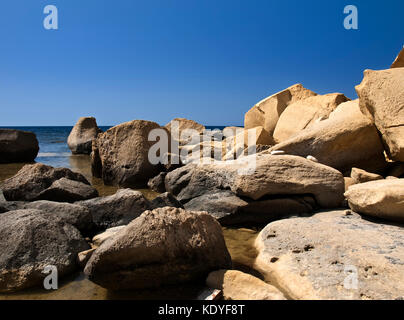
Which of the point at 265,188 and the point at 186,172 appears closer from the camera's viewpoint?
the point at 265,188

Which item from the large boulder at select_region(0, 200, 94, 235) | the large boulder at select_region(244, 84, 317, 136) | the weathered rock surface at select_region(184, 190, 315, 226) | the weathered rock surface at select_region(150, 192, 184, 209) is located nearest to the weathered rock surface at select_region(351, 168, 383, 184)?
the weathered rock surface at select_region(184, 190, 315, 226)

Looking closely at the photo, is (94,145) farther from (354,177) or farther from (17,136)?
(17,136)

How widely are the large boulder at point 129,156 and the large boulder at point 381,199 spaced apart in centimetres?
462

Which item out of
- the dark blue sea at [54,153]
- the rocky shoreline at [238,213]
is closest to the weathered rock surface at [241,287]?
the rocky shoreline at [238,213]

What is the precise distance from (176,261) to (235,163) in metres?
2.54

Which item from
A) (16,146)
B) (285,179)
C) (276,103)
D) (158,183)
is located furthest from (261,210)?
(16,146)

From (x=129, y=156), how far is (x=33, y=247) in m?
4.45

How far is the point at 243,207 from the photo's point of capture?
4555 millimetres

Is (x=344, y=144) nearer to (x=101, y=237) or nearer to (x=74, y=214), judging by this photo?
(x=101, y=237)

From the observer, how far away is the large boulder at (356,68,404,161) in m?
4.83

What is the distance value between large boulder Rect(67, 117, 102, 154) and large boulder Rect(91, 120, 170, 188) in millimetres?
9776

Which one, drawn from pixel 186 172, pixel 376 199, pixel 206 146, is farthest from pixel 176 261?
pixel 206 146

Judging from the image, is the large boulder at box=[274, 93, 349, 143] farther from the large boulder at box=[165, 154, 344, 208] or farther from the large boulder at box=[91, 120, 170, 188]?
the large boulder at box=[165, 154, 344, 208]

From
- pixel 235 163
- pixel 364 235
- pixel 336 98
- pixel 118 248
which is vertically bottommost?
pixel 364 235
